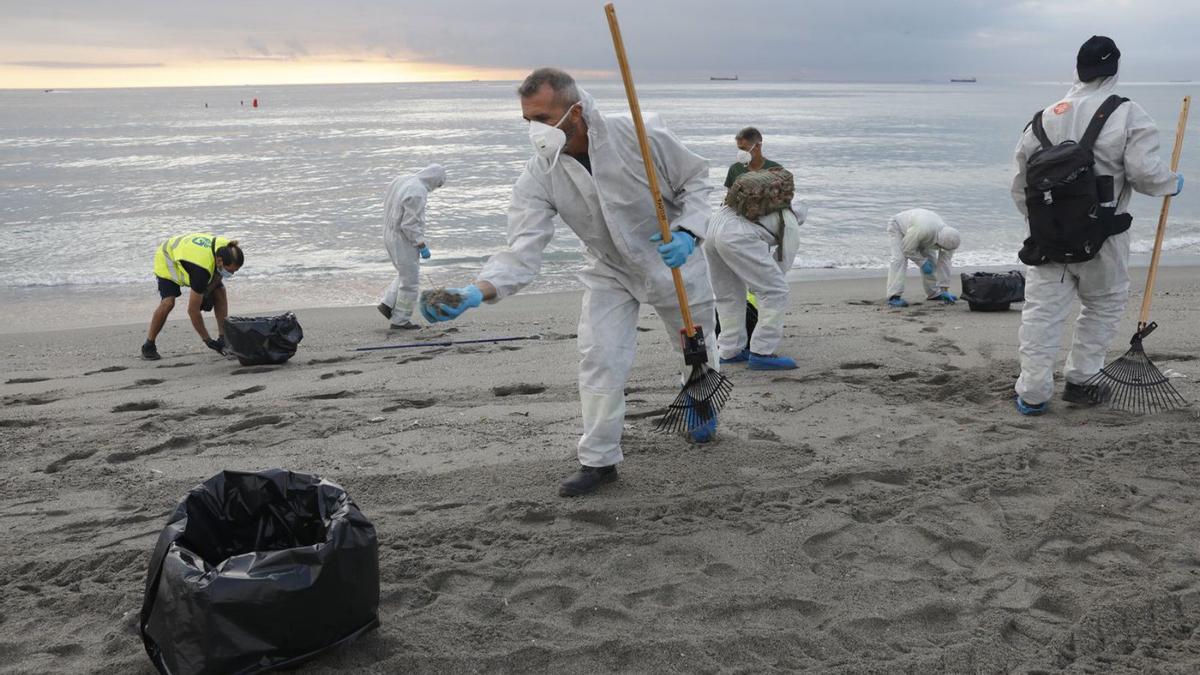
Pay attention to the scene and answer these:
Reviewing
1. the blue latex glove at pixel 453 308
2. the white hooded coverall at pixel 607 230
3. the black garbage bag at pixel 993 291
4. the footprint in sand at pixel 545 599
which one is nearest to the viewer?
the footprint in sand at pixel 545 599

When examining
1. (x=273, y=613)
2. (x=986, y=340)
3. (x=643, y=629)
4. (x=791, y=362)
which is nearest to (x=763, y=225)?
(x=791, y=362)

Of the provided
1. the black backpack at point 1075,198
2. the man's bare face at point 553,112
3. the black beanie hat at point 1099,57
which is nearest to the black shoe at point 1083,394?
the black backpack at point 1075,198

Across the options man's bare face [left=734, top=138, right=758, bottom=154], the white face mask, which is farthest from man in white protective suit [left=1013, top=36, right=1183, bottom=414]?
man's bare face [left=734, top=138, right=758, bottom=154]

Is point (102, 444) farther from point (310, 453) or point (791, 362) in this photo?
point (791, 362)

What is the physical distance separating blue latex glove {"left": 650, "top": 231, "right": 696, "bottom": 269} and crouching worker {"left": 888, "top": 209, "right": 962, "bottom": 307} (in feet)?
18.5

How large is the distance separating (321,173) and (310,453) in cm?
2397

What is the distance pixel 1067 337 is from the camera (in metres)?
7.14

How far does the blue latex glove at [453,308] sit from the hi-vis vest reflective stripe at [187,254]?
14.5ft

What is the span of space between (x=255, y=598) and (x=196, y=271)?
18.0ft

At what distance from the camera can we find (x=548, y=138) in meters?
3.87

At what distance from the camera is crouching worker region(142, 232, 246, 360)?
7484 millimetres

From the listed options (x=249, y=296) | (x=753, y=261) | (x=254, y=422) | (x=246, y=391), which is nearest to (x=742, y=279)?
(x=753, y=261)

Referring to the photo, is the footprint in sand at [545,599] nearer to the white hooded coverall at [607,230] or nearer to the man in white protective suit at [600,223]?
the man in white protective suit at [600,223]

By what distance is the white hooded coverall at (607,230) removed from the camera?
160 inches
